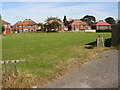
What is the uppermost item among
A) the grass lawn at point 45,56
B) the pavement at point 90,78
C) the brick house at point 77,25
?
the brick house at point 77,25

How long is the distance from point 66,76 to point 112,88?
171cm

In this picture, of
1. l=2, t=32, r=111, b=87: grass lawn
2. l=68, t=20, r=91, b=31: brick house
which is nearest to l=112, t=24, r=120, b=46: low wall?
l=2, t=32, r=111, b=87: grass lawn

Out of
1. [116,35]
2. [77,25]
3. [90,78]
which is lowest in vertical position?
[90,78]

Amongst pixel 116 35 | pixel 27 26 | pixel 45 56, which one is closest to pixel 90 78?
pixel 45 56

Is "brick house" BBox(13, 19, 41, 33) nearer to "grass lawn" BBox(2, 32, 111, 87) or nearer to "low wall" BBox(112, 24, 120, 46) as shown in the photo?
"grass lawn" BBox(2, 32, 111, 87)

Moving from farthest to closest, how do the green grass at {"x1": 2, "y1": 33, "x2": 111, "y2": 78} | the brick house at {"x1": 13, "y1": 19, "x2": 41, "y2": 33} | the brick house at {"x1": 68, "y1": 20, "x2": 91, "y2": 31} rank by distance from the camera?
the brick house at {"x1": 13, "y1": 19, "x2": 41, "y2": 33} < the brick house at {"x1": 68, "y1": 20, "x2": 91, "y2": 31} < the green grass at {"x1": 2, "y1": 33, "x2": 111, "y2": 78}

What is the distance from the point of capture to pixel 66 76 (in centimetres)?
570

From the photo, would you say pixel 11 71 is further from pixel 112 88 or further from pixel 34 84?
pixel 112 88

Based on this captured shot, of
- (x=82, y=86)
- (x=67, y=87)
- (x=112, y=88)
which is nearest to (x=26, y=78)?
(x=67, y=87)

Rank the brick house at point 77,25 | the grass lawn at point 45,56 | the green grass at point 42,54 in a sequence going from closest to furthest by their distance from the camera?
the grass lawn at point 45,56
the green grass at point 42,54
the brick house at point 77,25

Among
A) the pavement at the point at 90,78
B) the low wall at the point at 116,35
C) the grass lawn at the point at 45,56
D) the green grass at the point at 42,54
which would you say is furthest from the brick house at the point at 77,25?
the pavement at the point at 90,78

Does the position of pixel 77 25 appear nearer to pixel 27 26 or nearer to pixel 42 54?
pixel 27 26

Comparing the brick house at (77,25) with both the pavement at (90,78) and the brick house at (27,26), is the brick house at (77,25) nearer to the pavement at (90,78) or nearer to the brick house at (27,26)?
the brick house at (27,26)

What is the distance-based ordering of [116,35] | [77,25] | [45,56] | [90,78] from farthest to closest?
[77,25], [116,35], [45,56], [90,78]
